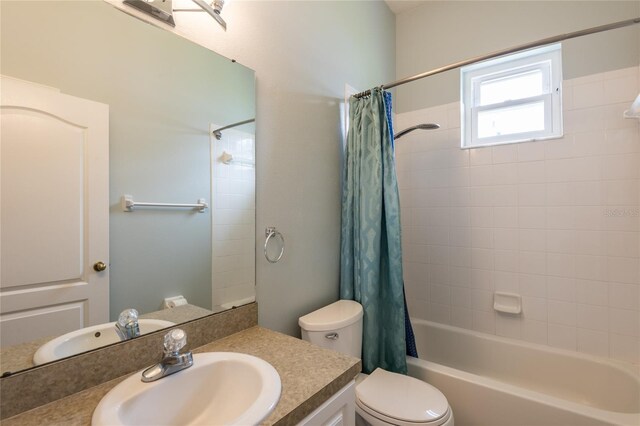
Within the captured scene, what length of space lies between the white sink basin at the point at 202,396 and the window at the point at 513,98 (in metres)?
2.06

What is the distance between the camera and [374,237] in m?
1.68

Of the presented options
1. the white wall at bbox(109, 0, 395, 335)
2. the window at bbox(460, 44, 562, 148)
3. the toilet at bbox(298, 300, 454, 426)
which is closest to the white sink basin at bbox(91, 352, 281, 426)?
the white wall at bbox(109, 0, 395, 335)

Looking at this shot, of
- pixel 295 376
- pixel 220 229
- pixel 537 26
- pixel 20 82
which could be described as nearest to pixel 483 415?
pixel 295 376

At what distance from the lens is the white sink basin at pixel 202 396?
0.69 meters

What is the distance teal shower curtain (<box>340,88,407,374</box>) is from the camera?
168cm

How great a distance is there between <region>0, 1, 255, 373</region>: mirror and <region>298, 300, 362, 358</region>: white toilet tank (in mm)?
345

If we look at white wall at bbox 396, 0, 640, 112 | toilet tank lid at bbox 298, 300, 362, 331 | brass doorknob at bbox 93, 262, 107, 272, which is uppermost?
white wall at bbox 396, 0, 640, 112

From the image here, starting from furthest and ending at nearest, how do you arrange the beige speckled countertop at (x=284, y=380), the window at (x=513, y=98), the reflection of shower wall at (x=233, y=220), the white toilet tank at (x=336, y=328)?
the window at (x=513, y=98) → the white toilet tank at (x=336, y=328) → the reflection of shower wall at (x=233, y=220) → the beige speckled countertop at (x=284, y=380)

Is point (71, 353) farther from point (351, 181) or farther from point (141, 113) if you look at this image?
point (351, 181)

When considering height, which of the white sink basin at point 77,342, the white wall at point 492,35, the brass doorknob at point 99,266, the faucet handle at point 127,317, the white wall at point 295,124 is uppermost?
the white wall at point 492,35

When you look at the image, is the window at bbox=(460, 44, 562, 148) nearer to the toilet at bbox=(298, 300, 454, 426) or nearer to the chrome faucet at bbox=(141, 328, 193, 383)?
the toilet at bbox=(298, 300, 454, 426)

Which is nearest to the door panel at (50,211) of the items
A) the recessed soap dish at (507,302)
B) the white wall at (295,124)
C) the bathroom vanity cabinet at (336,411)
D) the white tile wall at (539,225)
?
the white wall at (295,124)

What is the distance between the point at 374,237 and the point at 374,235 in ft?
0.04

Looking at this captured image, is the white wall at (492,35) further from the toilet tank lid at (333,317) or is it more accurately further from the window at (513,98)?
the toilet tank lid at (333,317)
